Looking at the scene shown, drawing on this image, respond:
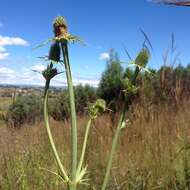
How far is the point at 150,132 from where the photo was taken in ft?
13.3

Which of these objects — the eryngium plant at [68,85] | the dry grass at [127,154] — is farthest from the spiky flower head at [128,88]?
the dry grass at [127,154]

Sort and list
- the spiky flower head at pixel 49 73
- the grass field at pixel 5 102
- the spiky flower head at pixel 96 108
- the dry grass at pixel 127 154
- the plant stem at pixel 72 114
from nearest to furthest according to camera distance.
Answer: the plant stem at pixel 72 114, the spiky flower head at pixel 49 73, the spiky flower head at pixel 96 108, the dry grass at pixel 127 154, the grass field at pixel 5 102

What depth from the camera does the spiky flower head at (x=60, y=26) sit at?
126 cm

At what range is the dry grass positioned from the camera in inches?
117

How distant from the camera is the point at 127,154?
384 centimetres

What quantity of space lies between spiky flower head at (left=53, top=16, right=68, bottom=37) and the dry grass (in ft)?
4.12

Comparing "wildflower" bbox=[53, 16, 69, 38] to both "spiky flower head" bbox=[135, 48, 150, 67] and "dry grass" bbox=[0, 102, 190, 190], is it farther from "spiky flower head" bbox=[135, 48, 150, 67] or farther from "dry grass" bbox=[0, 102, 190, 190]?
"dry grass" bbox=[0, 102, 190, 190]

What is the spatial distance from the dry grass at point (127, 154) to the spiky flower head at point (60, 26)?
49.5 inches

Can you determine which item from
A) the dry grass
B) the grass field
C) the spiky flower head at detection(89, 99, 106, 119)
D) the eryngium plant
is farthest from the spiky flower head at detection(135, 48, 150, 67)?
the grass field

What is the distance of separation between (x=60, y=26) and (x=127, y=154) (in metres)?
2.71

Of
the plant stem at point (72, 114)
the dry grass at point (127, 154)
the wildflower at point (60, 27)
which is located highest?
the wildflower at point (60, 27)

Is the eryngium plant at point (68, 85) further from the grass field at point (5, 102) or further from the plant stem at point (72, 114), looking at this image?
the grass field at point (5, 102)

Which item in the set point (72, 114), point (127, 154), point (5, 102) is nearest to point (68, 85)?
point (72, 114)

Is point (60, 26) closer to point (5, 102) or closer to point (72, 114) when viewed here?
point (72, 114)
